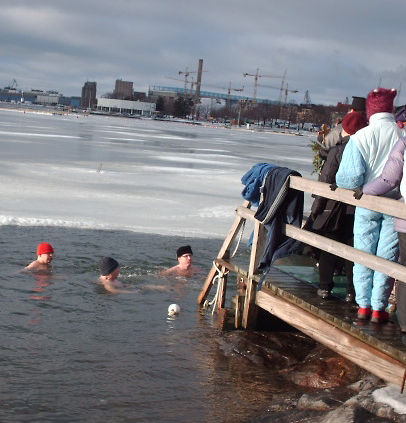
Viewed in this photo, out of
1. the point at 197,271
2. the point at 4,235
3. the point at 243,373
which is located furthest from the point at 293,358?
the point at 4,235

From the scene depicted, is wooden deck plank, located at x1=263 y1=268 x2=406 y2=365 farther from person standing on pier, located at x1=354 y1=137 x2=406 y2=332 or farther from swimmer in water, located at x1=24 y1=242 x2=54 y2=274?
swimmer in water, located at x1=24 y1=242 x2=54 y2=274

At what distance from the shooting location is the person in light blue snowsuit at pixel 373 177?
227 inches

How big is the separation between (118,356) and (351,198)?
9.20ft

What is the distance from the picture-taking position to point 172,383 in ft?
20.8

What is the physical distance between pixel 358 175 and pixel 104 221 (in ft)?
28.4

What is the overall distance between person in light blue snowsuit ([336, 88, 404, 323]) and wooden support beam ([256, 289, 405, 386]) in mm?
360

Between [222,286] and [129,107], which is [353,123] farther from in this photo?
[129,107]

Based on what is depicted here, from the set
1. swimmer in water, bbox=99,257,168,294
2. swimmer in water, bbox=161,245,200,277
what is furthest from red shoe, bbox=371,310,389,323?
swimmer in water, bbox=161,245,200,277

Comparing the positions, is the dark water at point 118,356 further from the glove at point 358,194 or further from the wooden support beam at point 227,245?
the glove at point 358,194

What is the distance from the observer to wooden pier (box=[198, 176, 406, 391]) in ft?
17.6

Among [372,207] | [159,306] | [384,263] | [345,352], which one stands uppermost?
[372,207]

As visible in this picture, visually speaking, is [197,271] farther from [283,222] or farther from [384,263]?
[384,263]

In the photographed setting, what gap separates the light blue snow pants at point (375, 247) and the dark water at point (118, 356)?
A: 1180 mm

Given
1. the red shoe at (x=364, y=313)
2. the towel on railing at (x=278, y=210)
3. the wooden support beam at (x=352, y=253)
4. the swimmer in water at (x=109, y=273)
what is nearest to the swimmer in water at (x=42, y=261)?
the swimmer in water at (x=109, y=273)
